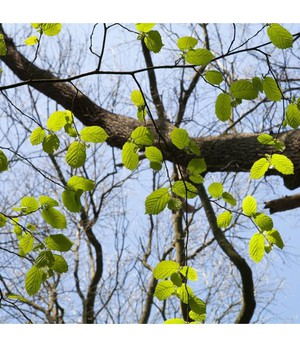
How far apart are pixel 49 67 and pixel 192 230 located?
1981 millimetres

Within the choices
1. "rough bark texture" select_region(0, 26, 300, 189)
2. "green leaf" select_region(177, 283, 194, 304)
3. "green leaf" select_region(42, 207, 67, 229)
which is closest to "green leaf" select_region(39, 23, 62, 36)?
"green leaf" select_region(42, 207, 67, 229)

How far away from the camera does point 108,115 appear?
312 cm

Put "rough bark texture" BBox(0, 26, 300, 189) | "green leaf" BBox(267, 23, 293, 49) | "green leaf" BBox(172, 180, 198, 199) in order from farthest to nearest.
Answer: "rough bark texture" BBox(0, 26, 300, 189)
"green leaf" BBox(172, 180, 198, 199)
"green leaf" BBox(267, 23, 293, 49)

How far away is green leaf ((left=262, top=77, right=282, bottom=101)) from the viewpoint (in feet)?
3.17

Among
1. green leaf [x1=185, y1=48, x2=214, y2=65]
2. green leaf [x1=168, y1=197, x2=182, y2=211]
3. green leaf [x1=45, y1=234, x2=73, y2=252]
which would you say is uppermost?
green leaf [x1=185, y1=48, x2=214, y2=65]

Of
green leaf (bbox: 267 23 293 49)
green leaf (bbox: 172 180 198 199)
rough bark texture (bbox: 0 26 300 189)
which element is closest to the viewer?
green leaf (bbox: 267 23 293 49)

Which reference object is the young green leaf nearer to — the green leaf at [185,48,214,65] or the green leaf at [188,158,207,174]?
the green leaf at [188,158,207,174]

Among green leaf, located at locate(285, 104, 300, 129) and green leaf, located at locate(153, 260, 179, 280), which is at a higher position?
green leaf, located at locate(285, 104, 300, 129)

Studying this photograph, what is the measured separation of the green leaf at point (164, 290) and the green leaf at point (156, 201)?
0.14 meters

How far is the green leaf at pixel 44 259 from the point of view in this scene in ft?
3.16

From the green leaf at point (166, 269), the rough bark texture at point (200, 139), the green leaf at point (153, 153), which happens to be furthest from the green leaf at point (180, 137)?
the rough bark texture at point (200, 139)

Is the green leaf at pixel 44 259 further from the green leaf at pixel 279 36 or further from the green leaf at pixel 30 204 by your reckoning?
the green leaf at pixel 279 36

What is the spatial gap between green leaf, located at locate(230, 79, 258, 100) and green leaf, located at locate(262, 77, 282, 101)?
0.02 metres
